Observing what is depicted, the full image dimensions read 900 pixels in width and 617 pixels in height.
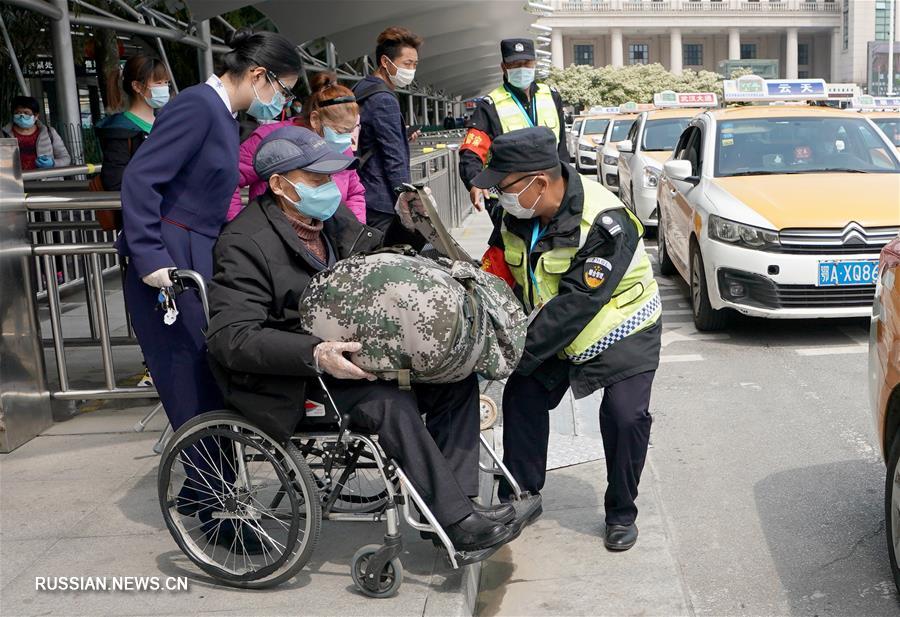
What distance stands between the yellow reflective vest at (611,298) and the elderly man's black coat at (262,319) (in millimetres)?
885

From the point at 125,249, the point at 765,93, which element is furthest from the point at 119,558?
the point at 765,93

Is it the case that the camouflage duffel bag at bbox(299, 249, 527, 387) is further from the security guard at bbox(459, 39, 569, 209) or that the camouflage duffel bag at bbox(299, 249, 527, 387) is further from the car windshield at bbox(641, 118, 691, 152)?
the car windshield at bbox(641, 118, 691, 152)

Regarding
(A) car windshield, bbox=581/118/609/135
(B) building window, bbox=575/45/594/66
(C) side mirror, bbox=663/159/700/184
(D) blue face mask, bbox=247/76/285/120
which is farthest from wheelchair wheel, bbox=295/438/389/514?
(B) building window, bbox=575/45/594/66

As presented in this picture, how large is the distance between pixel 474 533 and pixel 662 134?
40.5 ft

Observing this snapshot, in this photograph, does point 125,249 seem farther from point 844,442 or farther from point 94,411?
point 844,442

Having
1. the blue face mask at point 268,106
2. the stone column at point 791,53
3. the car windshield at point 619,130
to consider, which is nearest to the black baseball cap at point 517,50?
the blue face mask at point 268,106

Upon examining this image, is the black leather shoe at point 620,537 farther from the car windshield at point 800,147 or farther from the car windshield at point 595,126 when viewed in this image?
the car windshield at point 595,126

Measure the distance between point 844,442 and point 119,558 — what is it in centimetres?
354

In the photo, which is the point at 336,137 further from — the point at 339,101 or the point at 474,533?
the point at 474,533

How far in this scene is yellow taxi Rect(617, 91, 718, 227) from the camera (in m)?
13.2

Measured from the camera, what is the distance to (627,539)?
4.16 meters

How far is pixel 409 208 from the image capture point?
4.23m

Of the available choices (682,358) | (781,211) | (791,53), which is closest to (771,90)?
(781,211)

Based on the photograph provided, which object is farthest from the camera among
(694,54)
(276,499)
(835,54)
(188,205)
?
(694,54)
